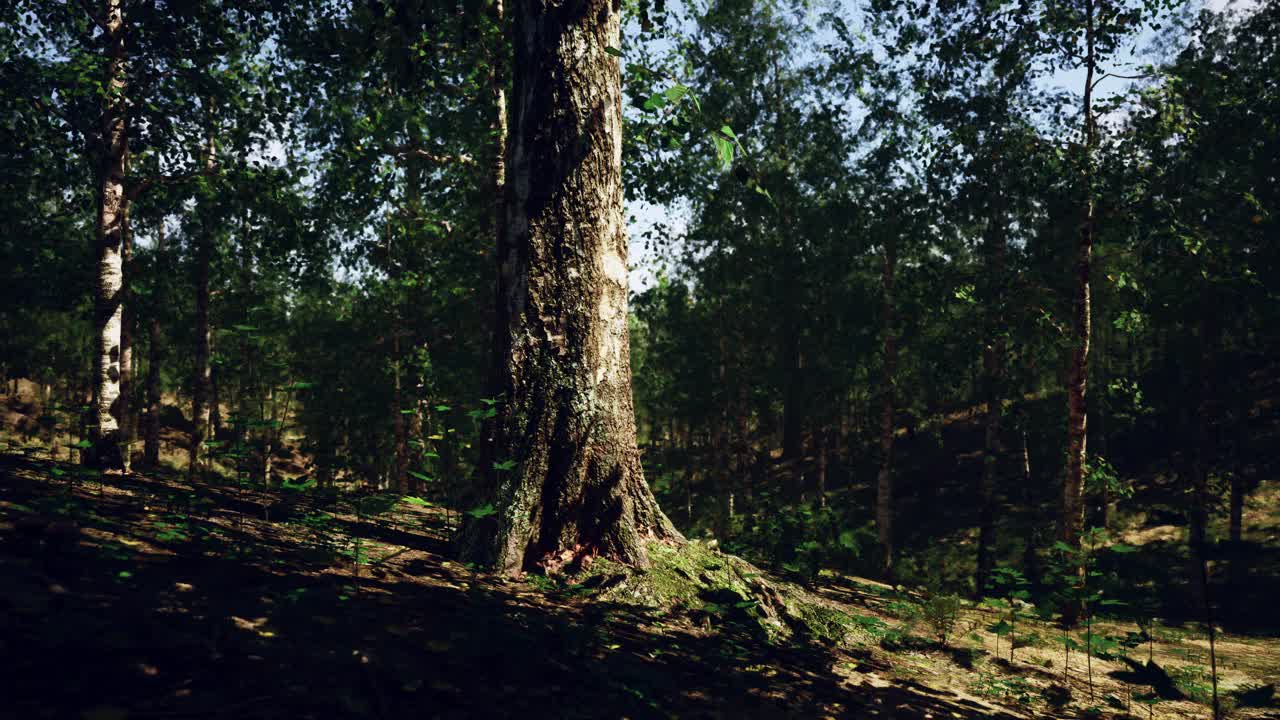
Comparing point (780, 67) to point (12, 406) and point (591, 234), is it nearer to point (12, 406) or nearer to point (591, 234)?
point (591, 234)

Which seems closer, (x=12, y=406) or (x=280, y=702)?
(x=280, y=702)

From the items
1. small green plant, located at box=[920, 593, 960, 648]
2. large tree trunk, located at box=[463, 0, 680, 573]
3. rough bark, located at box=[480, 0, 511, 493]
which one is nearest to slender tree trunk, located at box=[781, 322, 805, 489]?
rough bark, located at box=[480, 0, 511, 493]

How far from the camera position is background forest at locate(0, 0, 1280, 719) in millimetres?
6738

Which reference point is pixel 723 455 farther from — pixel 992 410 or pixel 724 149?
pixel 724 149

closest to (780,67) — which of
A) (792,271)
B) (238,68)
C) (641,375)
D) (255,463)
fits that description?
(792,271)

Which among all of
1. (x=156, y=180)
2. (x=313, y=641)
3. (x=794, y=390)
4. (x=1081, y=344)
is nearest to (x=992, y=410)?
(x=1081, y=344)

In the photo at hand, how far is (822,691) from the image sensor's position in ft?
13.4

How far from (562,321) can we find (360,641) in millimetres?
2632

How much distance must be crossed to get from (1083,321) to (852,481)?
78.8ft

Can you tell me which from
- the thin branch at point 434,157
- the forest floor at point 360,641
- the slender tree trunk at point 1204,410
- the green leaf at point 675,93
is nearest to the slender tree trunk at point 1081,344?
the forest floor at point 360,641

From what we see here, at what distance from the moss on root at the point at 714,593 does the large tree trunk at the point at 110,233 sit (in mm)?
6403

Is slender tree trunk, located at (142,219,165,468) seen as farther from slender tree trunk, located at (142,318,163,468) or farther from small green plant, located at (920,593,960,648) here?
small green plant, located at (920,593,960,648)

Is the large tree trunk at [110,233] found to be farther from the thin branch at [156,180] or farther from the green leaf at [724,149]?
the green leaf at [724,149]

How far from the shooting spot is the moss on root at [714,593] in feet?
15.1
